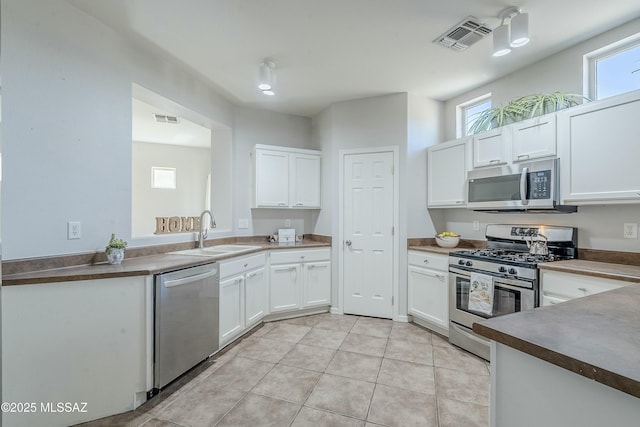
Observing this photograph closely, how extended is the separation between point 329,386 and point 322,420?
37cm

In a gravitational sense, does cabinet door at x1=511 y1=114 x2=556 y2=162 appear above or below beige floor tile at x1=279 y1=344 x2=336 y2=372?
above

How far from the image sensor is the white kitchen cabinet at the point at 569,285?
1900 mm

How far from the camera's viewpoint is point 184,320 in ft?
7.43

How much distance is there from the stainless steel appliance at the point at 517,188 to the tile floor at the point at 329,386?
1394 mm

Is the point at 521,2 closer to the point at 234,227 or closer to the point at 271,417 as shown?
the point at 271,417

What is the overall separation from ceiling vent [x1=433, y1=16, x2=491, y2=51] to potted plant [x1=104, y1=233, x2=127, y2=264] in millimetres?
2947

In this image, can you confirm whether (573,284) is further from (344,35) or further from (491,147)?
(344,35)

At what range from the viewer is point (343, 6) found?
208 cm

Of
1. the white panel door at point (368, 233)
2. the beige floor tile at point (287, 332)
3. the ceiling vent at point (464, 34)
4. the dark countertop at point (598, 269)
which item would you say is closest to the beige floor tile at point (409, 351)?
the white panel door at point (368, 233)

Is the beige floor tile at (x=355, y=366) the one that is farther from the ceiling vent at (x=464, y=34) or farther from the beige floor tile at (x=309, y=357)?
the ceiling vent at (x=464, y=34)

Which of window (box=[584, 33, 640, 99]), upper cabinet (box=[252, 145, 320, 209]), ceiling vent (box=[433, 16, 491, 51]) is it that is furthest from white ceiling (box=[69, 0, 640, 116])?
upper cabinet (box=[252, 145, 320, 209])

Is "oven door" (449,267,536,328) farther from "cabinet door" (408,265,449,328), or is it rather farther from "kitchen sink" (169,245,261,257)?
"kitchen sink" (169,245,261,257)

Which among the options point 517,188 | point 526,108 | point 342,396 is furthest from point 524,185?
point 342,396

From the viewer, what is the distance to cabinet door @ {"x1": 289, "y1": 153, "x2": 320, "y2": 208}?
13.0ft
